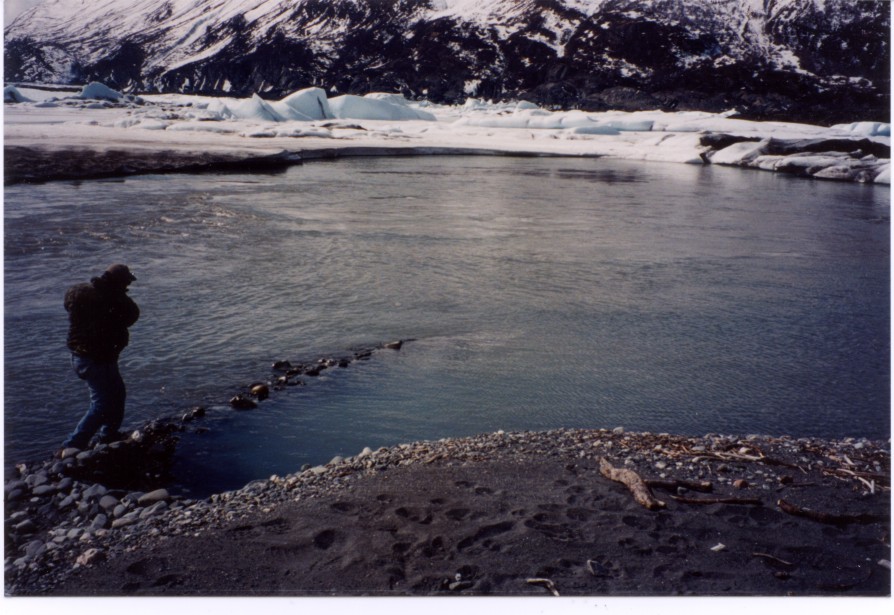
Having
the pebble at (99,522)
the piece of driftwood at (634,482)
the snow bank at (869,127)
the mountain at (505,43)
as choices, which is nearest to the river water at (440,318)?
the pebble at (99,522)

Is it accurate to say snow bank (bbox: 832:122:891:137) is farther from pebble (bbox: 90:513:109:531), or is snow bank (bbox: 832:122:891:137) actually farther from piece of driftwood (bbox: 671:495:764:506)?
pebble (bbox: 90:513:109:531)

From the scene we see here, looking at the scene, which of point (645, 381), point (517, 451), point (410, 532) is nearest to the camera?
point (410, 532)

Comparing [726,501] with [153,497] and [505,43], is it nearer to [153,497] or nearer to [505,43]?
[153,497]

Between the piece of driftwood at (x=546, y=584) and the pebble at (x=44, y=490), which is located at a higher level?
the pebble at (x=44, y=490)

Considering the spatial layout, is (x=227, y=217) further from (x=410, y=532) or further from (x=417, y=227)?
(x=410, y=532)

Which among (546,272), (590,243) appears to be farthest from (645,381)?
(590,243)

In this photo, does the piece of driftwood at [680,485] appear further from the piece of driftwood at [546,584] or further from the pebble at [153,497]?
the pebble at [153,497]
